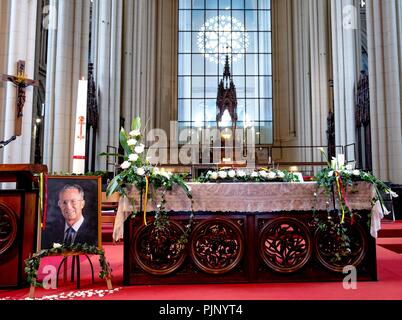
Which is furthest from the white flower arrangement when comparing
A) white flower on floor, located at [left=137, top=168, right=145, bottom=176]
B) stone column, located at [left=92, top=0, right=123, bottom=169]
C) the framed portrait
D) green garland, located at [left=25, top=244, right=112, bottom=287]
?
stone column, located at [left=92, top=0, right=123, bottom=169]

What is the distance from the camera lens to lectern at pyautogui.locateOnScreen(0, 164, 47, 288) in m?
3.49

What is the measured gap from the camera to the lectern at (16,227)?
3.49m

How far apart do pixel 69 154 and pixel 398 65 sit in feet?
28.1

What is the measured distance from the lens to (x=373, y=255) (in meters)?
3.85

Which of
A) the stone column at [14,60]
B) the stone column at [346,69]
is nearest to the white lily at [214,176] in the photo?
the stone column at [14,60]

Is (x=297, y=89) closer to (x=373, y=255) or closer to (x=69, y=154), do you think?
(x=69, y=154)

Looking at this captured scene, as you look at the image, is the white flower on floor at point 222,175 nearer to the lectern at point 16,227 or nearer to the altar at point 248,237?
the altar at point 248,237

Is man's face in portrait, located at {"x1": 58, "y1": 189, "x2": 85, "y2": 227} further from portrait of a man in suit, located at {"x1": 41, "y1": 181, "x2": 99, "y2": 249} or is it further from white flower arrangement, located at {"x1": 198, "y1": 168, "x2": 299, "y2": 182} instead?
white flower arrangement, located at {"x1": 198, "y1": 168, "x2": 299, "y2": 182}

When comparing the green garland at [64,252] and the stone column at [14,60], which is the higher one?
the stone column at [14,60]

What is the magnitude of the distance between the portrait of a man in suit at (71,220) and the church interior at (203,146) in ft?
0.09

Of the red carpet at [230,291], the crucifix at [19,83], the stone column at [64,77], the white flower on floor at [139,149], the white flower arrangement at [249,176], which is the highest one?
the stone column at [64,77]

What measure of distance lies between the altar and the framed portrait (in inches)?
11.8

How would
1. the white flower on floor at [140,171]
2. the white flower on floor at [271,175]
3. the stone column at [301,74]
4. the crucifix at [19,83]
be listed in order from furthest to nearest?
the stone column at [301,74]
the crucifix at [19,83]
the white flower on floor at [271,175]
the white flower on floor at [140,171]
